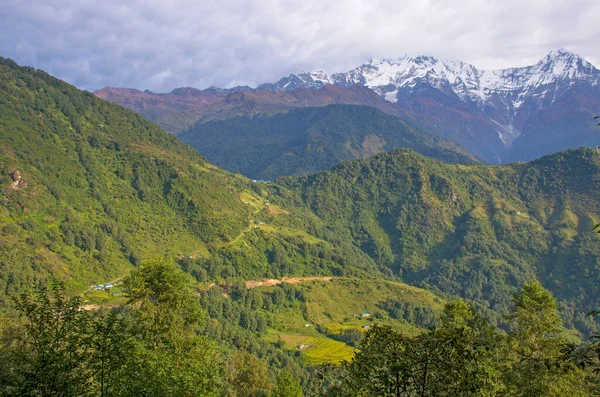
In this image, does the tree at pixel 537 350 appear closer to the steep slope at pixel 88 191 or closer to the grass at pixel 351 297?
the steep slope at pixel 88 191

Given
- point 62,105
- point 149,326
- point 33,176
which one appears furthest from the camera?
point 62,105

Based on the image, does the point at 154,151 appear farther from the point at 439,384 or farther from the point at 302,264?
the point at 439,384

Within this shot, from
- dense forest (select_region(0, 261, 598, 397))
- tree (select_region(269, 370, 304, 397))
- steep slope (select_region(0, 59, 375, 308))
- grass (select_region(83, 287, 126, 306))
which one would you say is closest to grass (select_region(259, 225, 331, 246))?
steep slope (select_region(0, 59, 375, 308))

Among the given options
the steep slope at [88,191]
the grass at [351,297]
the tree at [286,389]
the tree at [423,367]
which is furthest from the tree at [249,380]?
the grass at [351,297]

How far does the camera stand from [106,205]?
5202 inches

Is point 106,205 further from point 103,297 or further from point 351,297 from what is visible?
point 351,297

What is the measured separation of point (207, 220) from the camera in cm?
14538

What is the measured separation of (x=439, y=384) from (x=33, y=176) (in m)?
128

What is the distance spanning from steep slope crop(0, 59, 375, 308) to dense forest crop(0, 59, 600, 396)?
21.5 inches

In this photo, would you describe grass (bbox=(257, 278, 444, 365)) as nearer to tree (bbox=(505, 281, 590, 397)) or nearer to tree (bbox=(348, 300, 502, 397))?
tree (bbox=(505, 281, 590, 397))

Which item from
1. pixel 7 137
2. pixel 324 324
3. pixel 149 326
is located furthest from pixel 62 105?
pixel 149 326

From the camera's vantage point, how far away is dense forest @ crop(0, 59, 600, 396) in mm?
19984

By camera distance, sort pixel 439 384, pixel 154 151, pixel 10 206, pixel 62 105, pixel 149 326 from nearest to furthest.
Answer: pixel 439 384, pixel 149 326, pixel 10 206, pixel 62 105, pixel 154 151

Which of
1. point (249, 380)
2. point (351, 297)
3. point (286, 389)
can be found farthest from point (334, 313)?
point (286, 389)
